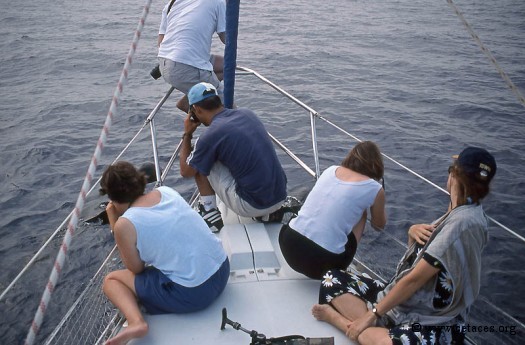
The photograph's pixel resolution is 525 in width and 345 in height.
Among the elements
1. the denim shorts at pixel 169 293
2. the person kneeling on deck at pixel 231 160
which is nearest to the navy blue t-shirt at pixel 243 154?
the person kneeling on deck at pixel 231 160

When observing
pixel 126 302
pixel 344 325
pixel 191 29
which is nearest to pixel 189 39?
pixel 191 29

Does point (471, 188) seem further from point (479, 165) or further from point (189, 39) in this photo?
point (189, 39)

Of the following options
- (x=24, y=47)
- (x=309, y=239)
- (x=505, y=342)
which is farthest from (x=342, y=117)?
(x=24, y=47)

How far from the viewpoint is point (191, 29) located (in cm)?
440

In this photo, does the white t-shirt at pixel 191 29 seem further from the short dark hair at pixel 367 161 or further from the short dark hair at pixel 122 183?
the short dark hair at pixel 367 161

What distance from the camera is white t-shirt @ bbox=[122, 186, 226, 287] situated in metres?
2.65

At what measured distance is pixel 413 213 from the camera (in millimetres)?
5793

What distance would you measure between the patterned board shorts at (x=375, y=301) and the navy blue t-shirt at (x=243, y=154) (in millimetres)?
823

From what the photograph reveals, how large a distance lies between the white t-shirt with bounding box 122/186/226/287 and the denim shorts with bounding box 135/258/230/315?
3 centimetres

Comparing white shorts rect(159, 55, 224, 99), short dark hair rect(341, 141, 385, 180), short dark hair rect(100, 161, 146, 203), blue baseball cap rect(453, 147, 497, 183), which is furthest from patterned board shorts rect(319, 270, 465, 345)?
white shorts rect(159, 55, 224, 99)

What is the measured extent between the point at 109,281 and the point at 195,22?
247 cm

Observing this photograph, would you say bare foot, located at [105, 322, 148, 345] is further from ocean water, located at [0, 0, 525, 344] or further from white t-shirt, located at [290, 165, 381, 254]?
ocean water, located at [0, 0, 525, 344]

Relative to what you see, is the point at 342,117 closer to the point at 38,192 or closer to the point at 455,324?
the point at 38,192

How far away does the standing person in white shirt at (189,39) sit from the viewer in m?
4.41
